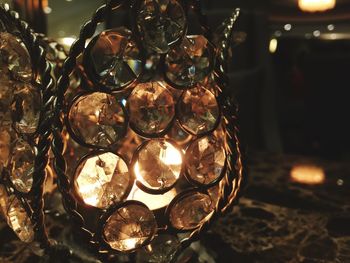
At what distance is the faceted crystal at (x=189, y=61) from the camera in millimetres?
325

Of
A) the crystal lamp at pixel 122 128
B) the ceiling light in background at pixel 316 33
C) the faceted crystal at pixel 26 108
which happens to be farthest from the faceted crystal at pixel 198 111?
the ceiling light in background at pixel 316 33

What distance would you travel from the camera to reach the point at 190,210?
0.34 metres

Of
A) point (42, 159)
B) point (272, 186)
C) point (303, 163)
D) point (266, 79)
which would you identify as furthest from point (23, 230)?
point (266, 79)

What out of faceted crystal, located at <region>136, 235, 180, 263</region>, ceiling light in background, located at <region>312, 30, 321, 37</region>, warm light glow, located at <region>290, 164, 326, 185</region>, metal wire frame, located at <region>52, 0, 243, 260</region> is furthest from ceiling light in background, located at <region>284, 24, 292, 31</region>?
faceted crystal, located at <region>136, 235, 180, 263</region>

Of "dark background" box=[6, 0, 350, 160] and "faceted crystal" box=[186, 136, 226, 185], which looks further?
"dark background" box=[6, 0, 350, 160]

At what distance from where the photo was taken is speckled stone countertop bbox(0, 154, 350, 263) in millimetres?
447

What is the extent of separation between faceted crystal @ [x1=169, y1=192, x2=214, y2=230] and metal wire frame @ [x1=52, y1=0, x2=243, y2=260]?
0.04 ft

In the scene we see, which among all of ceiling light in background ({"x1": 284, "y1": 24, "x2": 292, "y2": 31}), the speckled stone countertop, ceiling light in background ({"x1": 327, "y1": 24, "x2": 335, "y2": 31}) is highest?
the speckled stone countertop

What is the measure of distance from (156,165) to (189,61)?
86 mm

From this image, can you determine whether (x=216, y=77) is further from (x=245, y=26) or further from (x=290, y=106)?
(x=290, y=106)

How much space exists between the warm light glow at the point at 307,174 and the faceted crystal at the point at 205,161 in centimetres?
38

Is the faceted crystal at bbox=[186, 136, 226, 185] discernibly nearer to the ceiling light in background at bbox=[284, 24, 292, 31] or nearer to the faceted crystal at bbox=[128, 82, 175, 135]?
the faceted crystal at bbox=[128, 82, 175, 135]

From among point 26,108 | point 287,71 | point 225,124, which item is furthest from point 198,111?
point 287,71

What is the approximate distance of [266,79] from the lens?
116 cm
